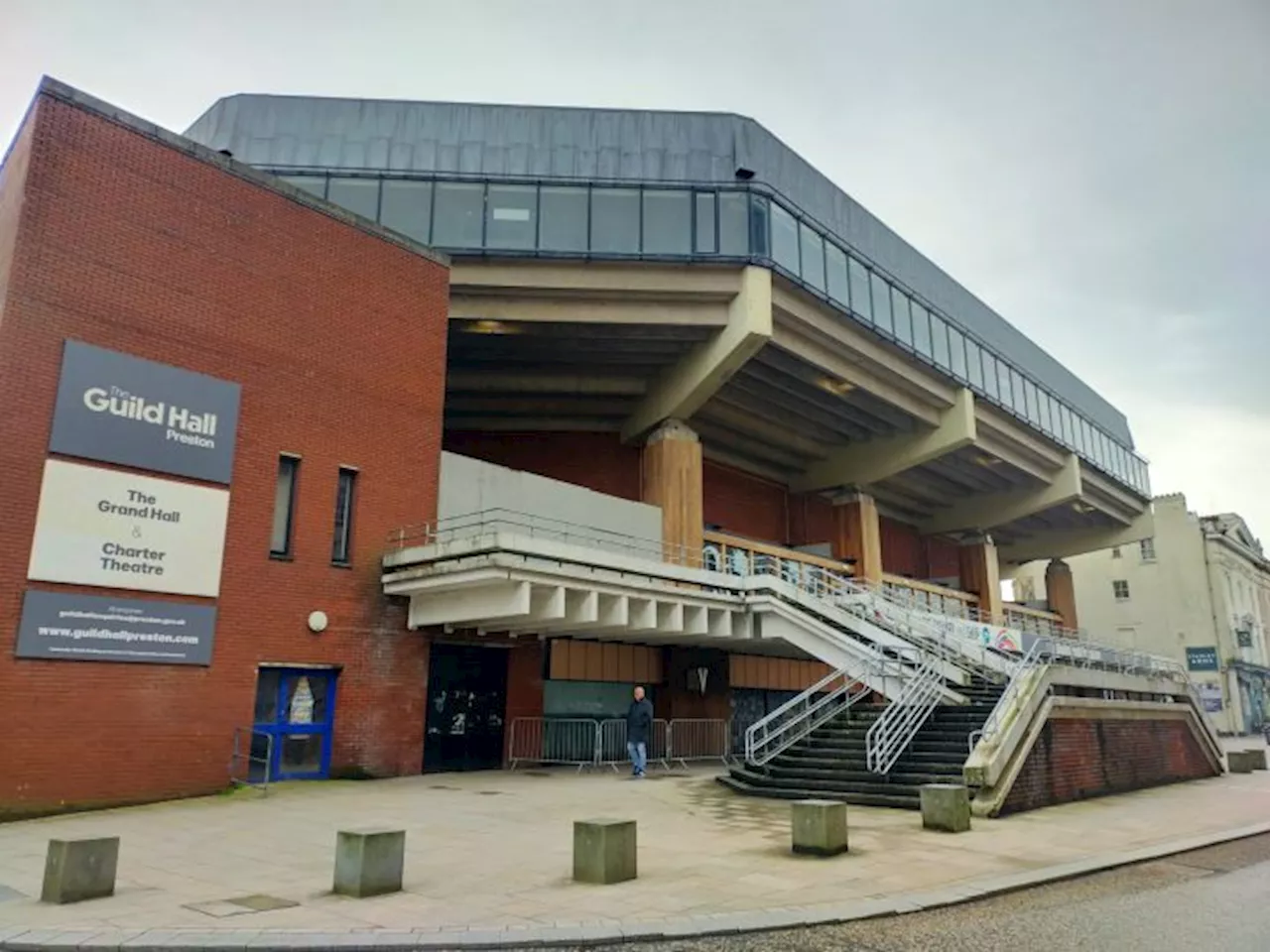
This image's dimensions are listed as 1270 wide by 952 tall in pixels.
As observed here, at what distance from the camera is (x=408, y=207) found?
24.6m

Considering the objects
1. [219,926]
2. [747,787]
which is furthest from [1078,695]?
[219,926]

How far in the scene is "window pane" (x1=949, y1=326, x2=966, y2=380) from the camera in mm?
33125

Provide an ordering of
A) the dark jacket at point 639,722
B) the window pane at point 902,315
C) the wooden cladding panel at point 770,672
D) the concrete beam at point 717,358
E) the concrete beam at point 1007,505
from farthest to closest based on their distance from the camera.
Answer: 1. the concrete beam at point 1007,505
2. the window pane at point 902,315
3. the wooden cladding panel at point 770,672
4. the concrete beam at point 717,358
5. the dark jacket at point 639,722

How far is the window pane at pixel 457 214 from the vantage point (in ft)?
80.4

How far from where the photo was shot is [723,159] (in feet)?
88.1

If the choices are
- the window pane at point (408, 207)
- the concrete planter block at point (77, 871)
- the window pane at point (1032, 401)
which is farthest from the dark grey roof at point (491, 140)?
the concrete planter block at point (77, 871)

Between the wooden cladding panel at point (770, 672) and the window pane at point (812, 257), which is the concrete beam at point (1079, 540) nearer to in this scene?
the wooden cladding panel at point (770, 672)

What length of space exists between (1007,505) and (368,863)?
3874 cm

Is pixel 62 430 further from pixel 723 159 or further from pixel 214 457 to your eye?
pixel 723 159

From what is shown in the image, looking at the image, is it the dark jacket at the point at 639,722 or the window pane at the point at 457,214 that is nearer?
the dark jacket at the point at 639,722

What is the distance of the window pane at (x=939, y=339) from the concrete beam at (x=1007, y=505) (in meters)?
11.4

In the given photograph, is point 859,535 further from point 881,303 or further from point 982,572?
point 982,572

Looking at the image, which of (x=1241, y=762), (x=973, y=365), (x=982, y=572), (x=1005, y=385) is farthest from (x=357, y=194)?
(x=982, y=572)

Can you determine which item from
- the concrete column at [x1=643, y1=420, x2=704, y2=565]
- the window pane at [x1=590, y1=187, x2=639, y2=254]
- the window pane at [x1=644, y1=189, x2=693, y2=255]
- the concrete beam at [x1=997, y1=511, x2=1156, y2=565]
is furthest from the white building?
the window pane at [x1=590, y1=187, x2=639, y2=254]
